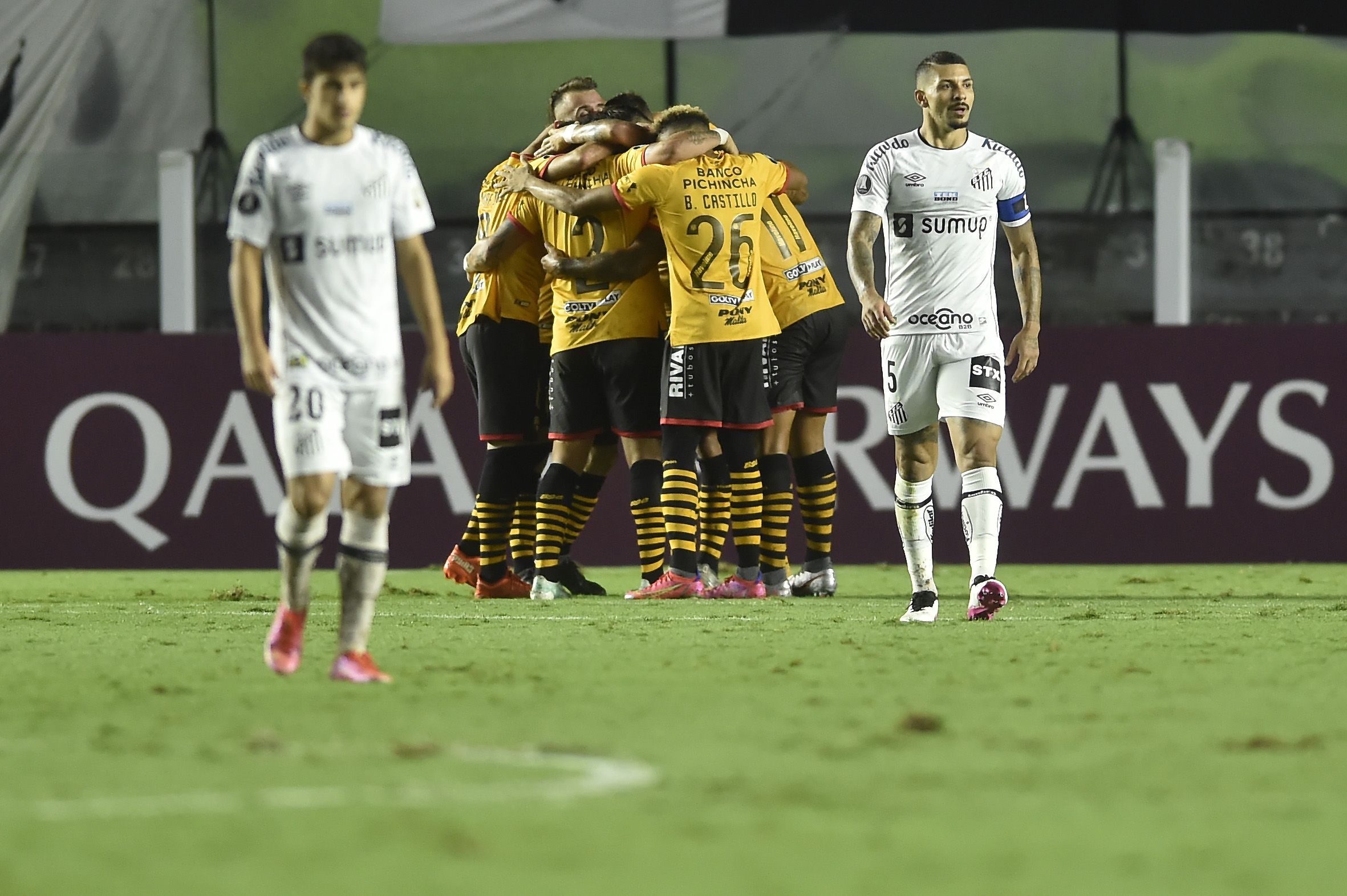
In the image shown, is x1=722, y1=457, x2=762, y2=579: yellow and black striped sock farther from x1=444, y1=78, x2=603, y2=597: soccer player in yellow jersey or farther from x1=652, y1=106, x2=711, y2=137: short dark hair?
x1=652, y1=106, x2=711, y2=137: short dark hair

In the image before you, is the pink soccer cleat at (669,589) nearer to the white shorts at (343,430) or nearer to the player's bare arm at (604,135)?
the player's bare arm at (604,135)

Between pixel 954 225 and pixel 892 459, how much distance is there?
4.02 meters

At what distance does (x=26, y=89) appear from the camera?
59.1 feet

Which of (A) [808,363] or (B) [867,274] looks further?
(A) [808,363]

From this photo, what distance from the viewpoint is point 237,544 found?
11.5 meters

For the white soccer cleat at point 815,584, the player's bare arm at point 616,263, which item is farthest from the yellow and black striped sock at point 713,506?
the player's bare arm at point 616,263

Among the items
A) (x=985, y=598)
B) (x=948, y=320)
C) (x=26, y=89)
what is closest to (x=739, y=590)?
(x=985, y=598)

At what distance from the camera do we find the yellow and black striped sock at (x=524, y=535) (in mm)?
9523

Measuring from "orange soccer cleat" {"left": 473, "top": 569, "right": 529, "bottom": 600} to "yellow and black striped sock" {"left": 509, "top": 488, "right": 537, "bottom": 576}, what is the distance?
18 cm

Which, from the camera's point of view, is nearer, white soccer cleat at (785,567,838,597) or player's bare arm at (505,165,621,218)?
player's bare arm at (505,165,621,218)

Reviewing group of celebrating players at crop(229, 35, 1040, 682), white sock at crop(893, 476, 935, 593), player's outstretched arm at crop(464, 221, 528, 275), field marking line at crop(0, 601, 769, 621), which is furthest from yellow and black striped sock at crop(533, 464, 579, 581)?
white sock at crop(893, 476, 935, 593)

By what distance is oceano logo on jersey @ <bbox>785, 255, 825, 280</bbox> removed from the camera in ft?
30.7

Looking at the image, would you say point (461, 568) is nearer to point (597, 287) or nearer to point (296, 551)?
point (597, 287)

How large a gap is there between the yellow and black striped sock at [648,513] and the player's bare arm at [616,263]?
2.75ft
